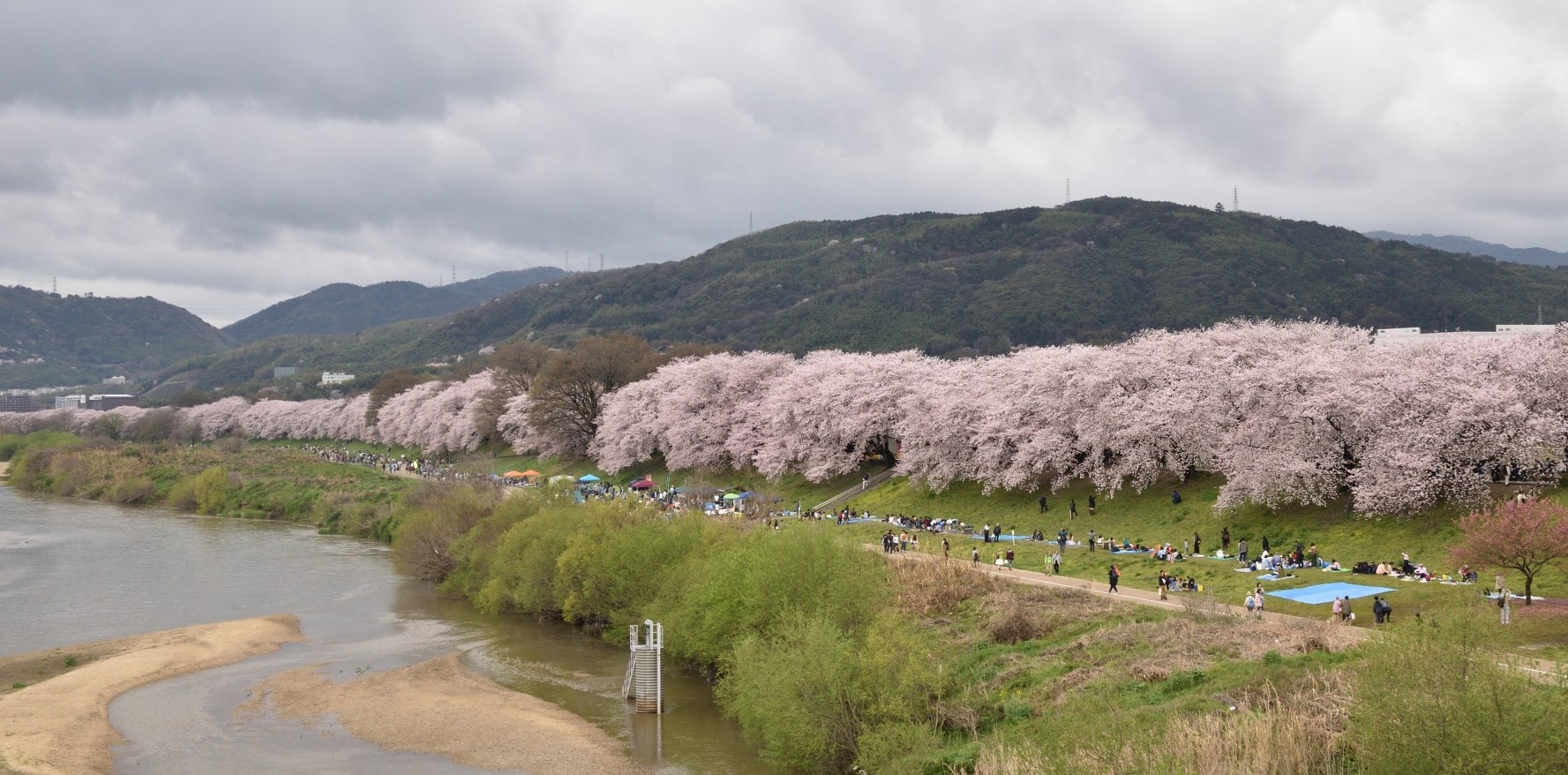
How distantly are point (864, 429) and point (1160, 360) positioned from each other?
22.4m

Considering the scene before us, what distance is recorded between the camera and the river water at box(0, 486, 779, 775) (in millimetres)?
34375

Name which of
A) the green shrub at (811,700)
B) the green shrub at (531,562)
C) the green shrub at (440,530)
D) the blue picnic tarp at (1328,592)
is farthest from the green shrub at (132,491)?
the blue picnic tarp at (1328,592)

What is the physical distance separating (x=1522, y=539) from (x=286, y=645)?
A: 4699cm

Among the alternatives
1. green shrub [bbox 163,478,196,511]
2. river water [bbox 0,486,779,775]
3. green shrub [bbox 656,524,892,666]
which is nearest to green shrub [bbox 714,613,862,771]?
river water [bbox 0,486,779,775]

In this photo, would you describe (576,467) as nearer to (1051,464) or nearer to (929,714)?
(1051,464)

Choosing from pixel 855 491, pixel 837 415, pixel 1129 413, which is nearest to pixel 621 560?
pixel 1129 413

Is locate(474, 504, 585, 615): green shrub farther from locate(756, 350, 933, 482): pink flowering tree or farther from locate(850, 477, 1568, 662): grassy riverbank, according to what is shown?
locate(756, 350, 933, 482): pink flowering tree

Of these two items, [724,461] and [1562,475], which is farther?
[724,461]

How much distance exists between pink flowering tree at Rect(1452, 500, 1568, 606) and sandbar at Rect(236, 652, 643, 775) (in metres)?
25.3

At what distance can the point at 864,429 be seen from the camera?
76.4 m

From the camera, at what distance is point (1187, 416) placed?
2154 inches

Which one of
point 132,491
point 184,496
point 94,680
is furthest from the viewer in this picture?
point 132,491

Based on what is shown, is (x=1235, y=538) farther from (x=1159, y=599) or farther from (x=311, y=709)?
(x=311, y=709)

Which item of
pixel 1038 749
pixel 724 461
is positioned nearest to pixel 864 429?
pixel 724 461
